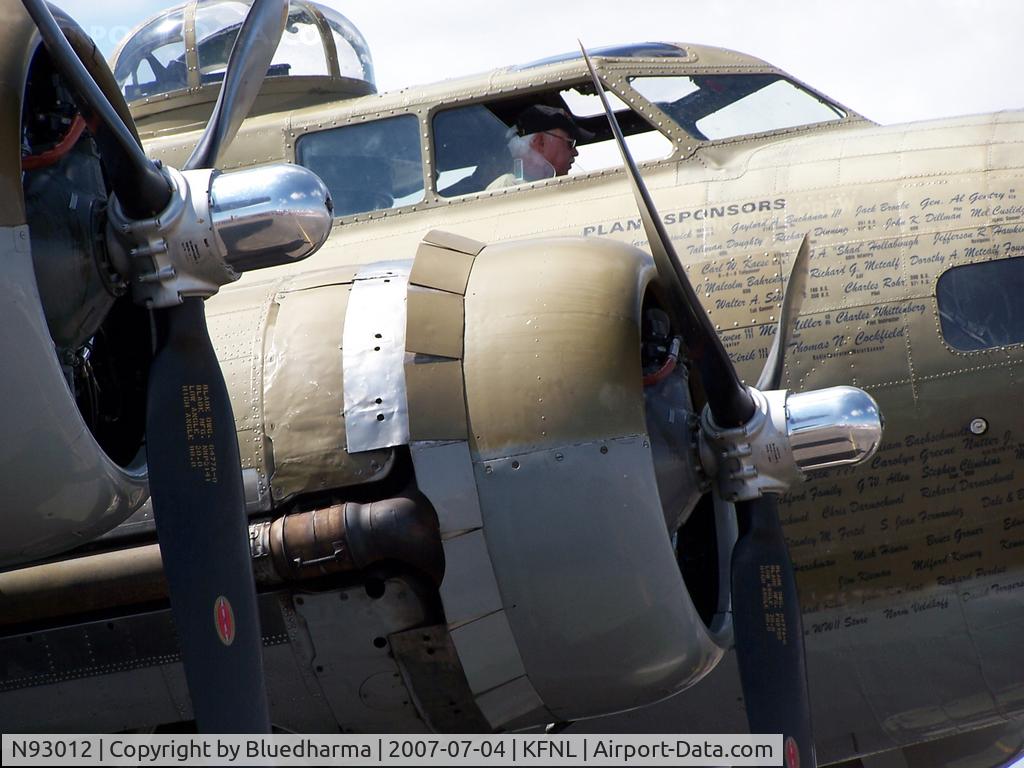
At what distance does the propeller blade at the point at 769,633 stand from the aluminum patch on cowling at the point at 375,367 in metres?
1.60

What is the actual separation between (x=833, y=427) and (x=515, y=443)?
1.30 m

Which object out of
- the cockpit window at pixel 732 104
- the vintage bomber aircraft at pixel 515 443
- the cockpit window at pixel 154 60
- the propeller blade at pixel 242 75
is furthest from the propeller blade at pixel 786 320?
the cockpit window at pixel 154 60

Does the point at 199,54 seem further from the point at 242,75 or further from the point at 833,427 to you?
the point at 833,427

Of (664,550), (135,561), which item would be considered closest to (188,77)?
(135,561)

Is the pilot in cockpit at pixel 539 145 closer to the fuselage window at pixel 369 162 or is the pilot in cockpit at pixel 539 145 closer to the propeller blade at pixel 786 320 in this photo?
the fuselage window at pixel 369 162

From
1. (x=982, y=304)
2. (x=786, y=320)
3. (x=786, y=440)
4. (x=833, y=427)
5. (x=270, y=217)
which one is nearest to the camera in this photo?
(x=270, y=217)

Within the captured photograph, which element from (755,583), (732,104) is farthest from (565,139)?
(755,583)

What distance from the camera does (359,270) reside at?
6.55 meters

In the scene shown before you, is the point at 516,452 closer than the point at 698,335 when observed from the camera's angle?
Yes

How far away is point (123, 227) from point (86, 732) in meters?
2.49

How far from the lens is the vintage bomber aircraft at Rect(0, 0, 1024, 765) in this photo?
16.5 ft

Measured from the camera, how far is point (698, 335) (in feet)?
20.5

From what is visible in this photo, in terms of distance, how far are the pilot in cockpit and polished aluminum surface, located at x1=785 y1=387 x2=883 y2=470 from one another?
104 inches
